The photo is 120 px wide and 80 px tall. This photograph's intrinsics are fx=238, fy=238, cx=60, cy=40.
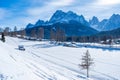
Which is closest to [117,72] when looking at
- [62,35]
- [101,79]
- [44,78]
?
[101,79]

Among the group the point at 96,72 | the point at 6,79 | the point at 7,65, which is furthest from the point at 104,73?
the point at 6,79

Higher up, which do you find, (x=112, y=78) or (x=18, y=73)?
(x=18, y=73)

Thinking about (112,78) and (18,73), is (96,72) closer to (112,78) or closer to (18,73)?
(112,78)

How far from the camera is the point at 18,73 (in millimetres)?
27594

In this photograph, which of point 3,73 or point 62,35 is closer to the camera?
point 3,73

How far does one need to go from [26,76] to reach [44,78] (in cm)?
373

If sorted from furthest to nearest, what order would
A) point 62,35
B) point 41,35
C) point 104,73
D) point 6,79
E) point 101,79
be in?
1. point 41,35
2. point 62,35
3. point 104,73
4. point 101,79
5. point 6,79

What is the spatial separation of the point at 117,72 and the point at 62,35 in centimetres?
11956

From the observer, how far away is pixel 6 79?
79.9 ft

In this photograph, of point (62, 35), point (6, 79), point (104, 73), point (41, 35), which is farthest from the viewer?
point (41, 35)

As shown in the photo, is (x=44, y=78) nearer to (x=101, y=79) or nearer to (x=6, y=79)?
(x=6, y=79)

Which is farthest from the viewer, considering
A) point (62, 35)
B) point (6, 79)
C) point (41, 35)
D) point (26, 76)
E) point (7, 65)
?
point (41, 35)

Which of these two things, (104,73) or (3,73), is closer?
(3,73)

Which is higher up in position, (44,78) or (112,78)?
(44,78)
